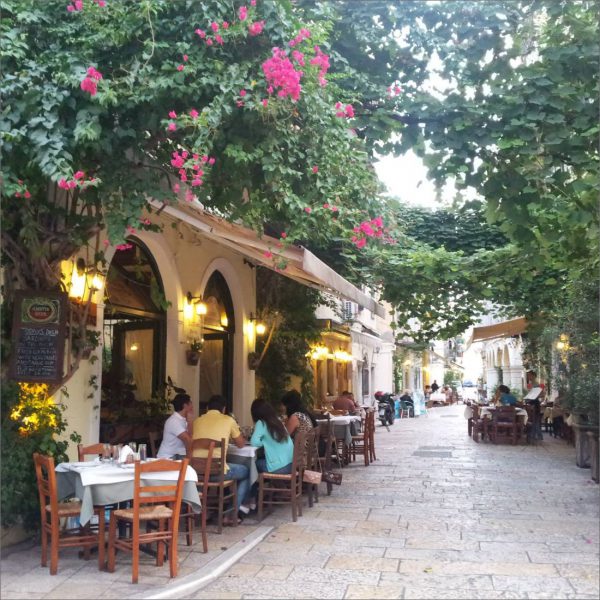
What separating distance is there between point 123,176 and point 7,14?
4.71 feet

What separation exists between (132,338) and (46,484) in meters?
4.28

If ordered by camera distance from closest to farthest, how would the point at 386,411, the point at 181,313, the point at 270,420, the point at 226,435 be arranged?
the point at 226,435
the point at 270,420
the point at 181,313
the point at 386,411

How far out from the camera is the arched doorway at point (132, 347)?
26.9 feet

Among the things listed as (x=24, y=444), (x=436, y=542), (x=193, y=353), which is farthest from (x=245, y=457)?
(x=193, y=353)

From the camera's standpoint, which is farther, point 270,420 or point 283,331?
point 283,331

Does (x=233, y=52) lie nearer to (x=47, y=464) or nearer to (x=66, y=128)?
(x=66, y=128)

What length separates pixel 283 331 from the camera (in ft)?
43.5

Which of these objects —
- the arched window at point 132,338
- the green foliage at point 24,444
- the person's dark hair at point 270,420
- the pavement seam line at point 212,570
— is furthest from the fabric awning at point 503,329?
the green foliage at point 24,444

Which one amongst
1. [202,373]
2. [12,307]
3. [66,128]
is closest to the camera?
[66,128]

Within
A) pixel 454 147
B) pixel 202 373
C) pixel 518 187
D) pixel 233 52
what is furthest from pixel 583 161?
pixel 202 373

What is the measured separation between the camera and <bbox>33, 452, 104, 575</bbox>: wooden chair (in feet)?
16.4

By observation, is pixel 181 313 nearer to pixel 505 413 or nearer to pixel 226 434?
pixel 226 434

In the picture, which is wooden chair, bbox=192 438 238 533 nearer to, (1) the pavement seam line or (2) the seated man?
(2) the seated man

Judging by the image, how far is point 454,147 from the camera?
20.5 feet
